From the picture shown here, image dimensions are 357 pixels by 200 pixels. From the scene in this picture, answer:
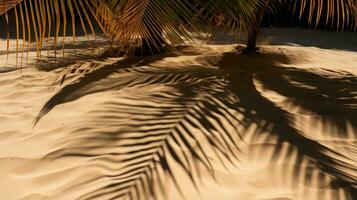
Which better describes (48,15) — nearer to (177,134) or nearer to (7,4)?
(7,4)

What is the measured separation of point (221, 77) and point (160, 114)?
85 centimetres

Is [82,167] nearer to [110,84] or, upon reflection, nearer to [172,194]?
[172,194]

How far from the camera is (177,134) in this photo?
2.23m

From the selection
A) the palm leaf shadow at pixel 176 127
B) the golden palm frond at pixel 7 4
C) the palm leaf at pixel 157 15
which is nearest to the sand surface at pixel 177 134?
the palm leaf shadow at pixel 176 127

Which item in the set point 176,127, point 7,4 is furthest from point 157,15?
point 7,4

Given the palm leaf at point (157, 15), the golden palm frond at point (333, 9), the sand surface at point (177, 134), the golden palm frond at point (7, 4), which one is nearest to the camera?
the sand surface at point (177, 134)

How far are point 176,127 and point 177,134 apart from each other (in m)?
0.06

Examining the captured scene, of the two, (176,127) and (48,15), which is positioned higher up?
(48,15)

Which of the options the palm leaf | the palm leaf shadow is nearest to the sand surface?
the palm leaf shadow

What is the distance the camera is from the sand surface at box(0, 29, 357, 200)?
1888 mm

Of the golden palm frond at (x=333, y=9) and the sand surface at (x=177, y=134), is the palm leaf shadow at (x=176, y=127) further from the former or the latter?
the golden palm frond at (x=333, y=9)

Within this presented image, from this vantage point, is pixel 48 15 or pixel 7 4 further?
pixel 7 4

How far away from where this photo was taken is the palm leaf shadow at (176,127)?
1934mm

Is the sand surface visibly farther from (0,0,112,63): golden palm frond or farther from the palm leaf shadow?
(0,0,112,63): golden palm frond
